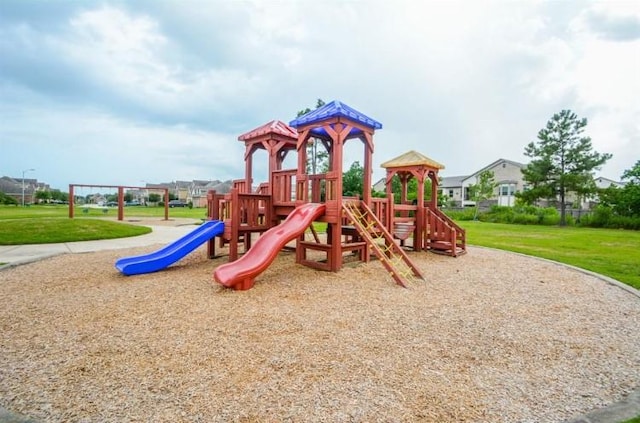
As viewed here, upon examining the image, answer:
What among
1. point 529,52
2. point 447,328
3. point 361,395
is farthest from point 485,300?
point 529,52

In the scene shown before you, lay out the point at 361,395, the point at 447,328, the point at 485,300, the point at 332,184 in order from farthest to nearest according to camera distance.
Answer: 1. the point at 332,184
2. the point at 485,300
3. the point at 447,328
4. the point at 361,395

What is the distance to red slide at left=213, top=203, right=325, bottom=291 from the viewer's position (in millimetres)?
5266

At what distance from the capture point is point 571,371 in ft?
9.80

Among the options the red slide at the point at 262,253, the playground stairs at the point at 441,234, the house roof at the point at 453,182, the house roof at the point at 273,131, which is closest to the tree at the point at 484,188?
the house roof at the point at 453,182

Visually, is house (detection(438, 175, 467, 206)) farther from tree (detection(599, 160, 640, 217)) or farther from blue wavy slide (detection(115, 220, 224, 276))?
blue wavy slide (detection(115, 220, 224, 276))

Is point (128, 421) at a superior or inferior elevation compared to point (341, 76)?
inferior

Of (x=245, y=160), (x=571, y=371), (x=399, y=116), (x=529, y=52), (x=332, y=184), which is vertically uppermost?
(x=529, y=52)

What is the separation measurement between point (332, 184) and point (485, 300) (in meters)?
3.71

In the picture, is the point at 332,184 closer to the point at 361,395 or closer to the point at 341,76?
the point at 361,395

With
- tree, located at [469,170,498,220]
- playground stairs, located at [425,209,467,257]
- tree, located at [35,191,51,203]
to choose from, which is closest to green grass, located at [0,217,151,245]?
playground stairs, located at [425,209,467,257]

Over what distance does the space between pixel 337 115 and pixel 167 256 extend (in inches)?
189

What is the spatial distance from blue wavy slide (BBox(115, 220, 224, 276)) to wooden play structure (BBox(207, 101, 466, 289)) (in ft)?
1.24

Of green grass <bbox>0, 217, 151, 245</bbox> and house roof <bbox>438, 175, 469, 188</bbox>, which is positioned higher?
house roof <bbox>438, 175, 469, 188</bbox>

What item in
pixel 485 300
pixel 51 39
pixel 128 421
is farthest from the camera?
pixel 51 39
